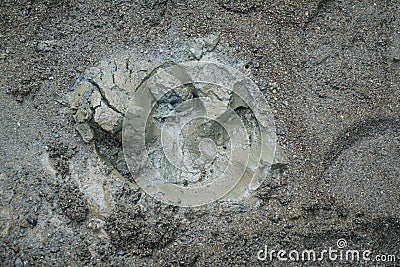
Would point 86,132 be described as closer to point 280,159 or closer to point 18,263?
point 18,263

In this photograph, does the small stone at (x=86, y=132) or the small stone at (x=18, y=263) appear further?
the small stone at (x=86, y=132)

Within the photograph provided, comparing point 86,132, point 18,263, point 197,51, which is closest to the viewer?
point 18,263

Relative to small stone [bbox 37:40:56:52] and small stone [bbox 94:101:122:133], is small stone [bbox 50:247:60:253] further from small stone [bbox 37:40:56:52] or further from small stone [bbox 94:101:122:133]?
small stone [bbox 37:40:56:52]

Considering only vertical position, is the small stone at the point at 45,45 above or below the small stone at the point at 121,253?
above

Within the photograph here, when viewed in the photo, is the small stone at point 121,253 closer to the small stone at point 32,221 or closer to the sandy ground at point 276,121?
the sandy ground at point 276,121

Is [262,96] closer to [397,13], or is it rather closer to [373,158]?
[373,158]

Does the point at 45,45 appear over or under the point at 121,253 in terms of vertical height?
over

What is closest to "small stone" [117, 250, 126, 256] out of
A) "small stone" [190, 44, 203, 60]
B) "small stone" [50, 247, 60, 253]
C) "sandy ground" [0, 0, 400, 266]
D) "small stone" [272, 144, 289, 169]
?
"sandy ground" [0, 0, 400, 266]

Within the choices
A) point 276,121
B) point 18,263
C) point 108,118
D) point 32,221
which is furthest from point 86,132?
point 276,121

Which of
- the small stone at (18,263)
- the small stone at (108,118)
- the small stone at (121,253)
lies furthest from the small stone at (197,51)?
the small stone at (18,263)
